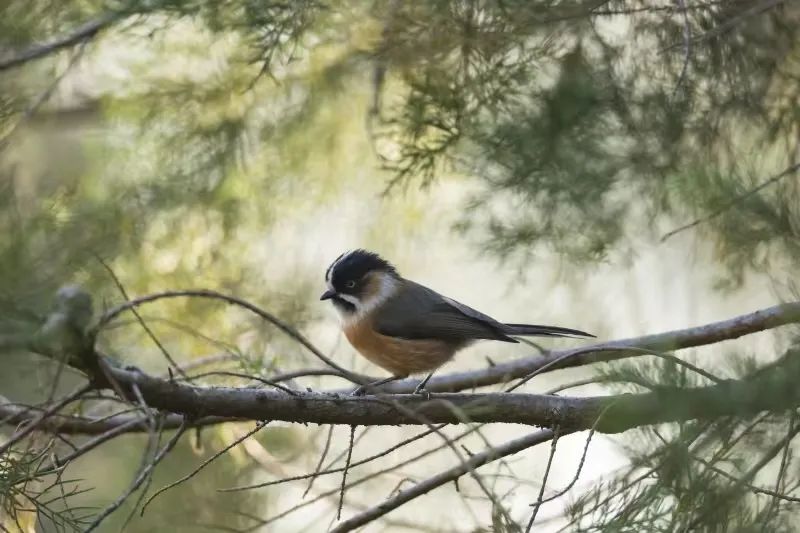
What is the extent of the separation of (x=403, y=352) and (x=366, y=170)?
1389 millimetres

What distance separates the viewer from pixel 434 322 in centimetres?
396

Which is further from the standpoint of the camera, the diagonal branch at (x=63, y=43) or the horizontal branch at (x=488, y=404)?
the diagonal branch at (x=63, y=43)

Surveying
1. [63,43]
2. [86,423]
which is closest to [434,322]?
[86,423]

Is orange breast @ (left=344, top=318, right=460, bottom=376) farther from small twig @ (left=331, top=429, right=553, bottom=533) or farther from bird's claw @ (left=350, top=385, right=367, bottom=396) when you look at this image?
small twig @ (left=331, top=429, right=553, bottom=533)

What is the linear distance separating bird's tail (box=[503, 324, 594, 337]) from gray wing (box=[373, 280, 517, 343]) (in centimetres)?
4

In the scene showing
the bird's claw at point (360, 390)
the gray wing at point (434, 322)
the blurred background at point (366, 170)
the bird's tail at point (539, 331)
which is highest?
the blurred background at point (366, 170)

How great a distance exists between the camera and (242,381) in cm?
448

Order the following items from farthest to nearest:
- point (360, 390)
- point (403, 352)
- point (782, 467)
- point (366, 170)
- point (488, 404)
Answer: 1. point (366, 170)
2. point (403, 352)
3. point (360, 390)
4. point (488, 404)
5. point (782, 467)

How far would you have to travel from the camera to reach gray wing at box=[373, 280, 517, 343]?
153 inches

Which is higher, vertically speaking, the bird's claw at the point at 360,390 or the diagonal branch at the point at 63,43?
the diagonal branch at the point at 63,43

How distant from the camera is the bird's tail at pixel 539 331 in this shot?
3.65 metres

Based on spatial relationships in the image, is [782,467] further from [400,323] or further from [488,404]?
[400,323]

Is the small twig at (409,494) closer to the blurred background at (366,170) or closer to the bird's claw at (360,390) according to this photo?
the blurred background at (366,170)

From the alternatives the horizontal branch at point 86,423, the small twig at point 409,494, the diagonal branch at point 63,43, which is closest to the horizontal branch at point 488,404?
the small twig at point 409,494
